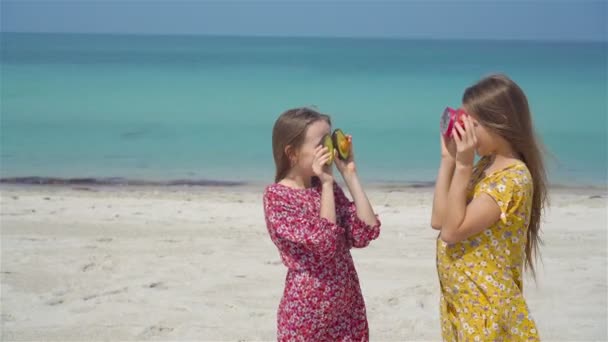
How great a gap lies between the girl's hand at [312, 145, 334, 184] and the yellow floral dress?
1.80 ft

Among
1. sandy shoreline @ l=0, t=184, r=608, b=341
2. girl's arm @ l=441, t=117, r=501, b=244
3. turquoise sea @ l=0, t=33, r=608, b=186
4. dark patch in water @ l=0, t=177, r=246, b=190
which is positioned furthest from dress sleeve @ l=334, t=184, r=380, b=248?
dark patch in water @ l=0, t=177, r=246, b=190

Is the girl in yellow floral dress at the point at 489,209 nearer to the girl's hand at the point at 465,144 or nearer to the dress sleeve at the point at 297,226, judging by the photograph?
the girl's hand at the point at 465,144

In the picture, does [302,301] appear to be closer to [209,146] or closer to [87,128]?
[209,146]

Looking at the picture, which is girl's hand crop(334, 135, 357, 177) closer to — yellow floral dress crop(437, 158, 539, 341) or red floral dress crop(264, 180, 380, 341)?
red floral dress crop(264, 180, 380, 341)

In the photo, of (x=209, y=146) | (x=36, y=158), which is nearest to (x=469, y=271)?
(x=36, y=158)

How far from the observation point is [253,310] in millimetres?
5055

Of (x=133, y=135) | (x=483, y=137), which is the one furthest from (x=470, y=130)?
(x=133, y=135)

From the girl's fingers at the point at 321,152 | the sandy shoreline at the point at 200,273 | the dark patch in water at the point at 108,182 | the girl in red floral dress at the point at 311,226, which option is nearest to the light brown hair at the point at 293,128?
the girl in red floral dress at the point at 311,226

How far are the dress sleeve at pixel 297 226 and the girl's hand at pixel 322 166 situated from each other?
16cm

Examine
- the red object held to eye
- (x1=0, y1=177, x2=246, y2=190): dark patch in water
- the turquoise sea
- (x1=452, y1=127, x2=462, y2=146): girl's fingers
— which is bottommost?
the turquoise sea

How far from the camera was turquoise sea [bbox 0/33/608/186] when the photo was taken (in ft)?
43.4

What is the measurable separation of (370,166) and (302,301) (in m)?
10.6

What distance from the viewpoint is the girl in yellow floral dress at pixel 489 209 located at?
104 inches

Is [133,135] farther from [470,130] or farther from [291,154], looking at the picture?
[470,130]
